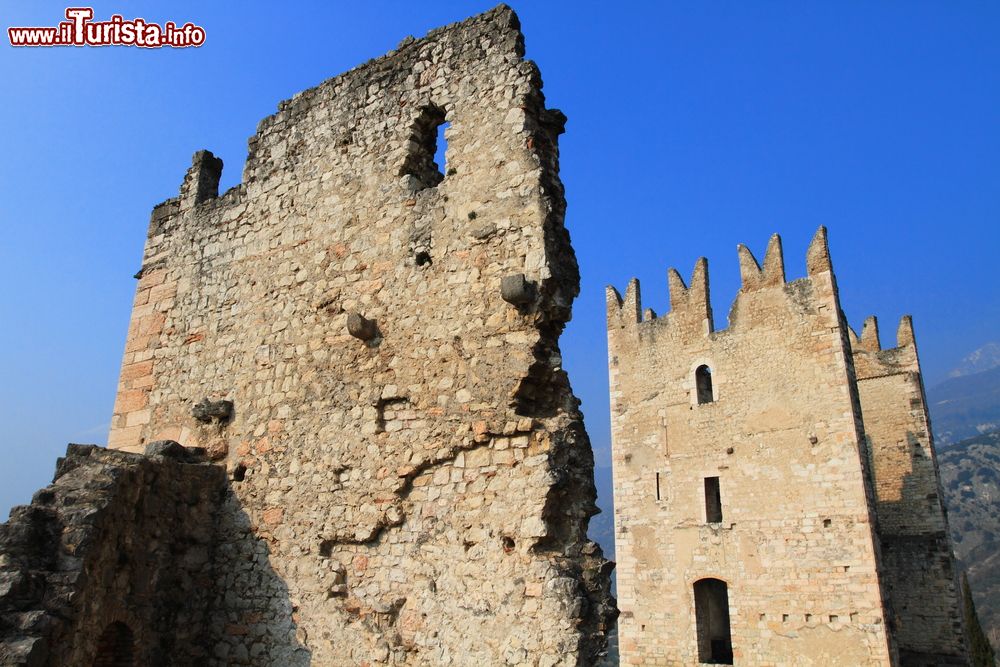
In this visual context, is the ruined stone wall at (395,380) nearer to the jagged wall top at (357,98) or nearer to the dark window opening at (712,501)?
the jagged wall top at (357,98)

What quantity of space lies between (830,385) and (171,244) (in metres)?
13.4

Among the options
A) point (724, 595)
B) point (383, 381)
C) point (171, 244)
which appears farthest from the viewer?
point (724, 595)

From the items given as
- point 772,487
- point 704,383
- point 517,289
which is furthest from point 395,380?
point 704,383

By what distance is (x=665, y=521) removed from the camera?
57.3 feet

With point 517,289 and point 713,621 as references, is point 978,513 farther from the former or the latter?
point 517,289

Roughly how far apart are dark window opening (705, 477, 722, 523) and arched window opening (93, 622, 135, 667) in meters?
14.0

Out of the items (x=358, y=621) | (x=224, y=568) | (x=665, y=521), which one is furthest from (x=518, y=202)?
(x=665, y=521)

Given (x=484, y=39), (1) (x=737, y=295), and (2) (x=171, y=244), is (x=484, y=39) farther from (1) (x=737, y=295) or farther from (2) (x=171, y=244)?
(1) (x=737, y=295)

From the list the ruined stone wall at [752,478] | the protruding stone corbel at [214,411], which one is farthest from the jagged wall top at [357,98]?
the ruined stone wall at [752,478]

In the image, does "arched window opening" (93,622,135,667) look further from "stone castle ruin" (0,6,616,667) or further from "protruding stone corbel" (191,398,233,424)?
"protruding stone corbel" (191,398,233,424)

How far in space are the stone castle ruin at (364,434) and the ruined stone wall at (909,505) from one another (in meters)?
16.1

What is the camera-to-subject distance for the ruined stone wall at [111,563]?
4.21m

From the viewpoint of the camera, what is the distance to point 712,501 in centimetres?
1714

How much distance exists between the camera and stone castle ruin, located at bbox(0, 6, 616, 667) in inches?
175
